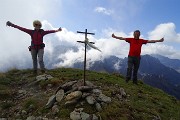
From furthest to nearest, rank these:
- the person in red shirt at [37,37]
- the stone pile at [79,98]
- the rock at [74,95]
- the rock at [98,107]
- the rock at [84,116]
Answer: the person in red shirt at [37,37], the rock at [74,95], the rock at [98,107], the stone pile at [79,98], the rock at [84,116]

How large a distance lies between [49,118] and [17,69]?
10.1 m

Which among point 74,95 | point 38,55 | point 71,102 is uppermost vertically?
point 38,55

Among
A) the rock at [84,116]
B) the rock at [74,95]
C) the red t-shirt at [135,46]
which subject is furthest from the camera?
the red t-shirt at [135,46]

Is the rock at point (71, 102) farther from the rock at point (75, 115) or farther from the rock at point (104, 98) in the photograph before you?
the rock at point (104, 98)

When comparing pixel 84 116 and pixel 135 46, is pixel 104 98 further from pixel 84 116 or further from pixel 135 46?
pixel 135 46

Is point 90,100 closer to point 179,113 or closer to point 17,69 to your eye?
point 179,113

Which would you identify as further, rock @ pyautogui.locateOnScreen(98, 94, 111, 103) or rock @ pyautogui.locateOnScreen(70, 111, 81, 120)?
rock @ pyautogui.locateOnScreen(98, 94, 111, 103)

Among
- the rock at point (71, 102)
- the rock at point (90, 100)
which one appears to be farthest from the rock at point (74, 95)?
the rock at point (90, 100)

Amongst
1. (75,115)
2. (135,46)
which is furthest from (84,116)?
(135,46)

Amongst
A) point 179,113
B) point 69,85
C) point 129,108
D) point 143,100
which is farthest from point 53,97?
point 179,113

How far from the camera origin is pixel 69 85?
13.5 meters

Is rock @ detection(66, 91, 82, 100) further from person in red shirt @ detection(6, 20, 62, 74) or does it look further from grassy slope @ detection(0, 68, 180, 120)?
person in red shirt @ detection(6, 20, 62, 74)

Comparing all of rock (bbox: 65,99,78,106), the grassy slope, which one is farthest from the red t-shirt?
rock (bbox: 65,99,78,106)

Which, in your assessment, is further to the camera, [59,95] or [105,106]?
[59,95]
